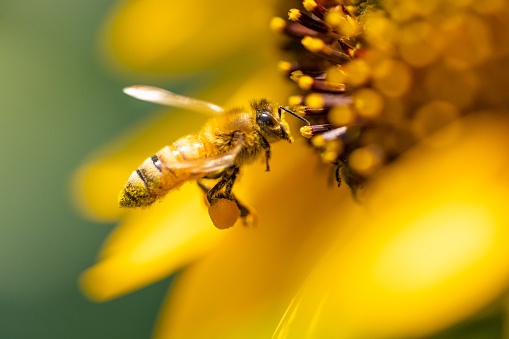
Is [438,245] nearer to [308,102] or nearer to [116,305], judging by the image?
[308,102]

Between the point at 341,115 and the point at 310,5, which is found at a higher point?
the point at 310,5

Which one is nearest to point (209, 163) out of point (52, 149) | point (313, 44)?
point (313, 44)

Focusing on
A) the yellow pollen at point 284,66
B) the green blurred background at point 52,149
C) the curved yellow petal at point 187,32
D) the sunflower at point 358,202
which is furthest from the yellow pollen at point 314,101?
the green blurred background at point 52,149

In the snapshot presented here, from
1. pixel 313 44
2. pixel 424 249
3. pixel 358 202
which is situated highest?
pixel 313 44

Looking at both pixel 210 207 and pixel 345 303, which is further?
pixel 210 207

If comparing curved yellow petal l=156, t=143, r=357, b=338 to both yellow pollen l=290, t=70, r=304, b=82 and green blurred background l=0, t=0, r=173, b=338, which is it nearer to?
yellow pollen l=290, t=70, r=304, b=82

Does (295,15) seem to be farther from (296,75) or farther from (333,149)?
(333,149)

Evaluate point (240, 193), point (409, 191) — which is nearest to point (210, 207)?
point (240, 193)

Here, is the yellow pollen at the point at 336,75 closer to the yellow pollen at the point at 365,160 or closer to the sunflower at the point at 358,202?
the sunflower at the point at 358,202
